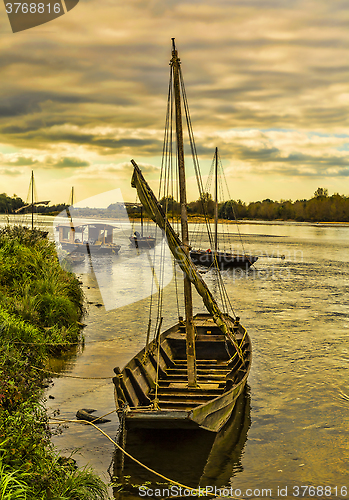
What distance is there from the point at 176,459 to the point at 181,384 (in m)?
2.91

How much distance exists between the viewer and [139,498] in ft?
29.6

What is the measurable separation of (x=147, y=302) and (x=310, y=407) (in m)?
20.4

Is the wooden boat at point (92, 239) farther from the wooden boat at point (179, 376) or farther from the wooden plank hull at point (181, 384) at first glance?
the wooden boat at point (179, 376)

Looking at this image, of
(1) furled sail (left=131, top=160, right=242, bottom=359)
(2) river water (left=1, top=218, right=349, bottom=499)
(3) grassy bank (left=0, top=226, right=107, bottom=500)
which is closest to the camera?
(3) grassy bank (left=0, top=226, right=107, bottom=500)

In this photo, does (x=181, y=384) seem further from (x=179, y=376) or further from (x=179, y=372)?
(x=179, y=372)

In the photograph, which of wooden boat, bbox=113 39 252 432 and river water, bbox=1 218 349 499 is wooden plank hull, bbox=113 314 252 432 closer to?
wooden boat, bbox=113 39 252 432

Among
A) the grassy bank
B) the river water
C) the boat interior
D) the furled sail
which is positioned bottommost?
the river water

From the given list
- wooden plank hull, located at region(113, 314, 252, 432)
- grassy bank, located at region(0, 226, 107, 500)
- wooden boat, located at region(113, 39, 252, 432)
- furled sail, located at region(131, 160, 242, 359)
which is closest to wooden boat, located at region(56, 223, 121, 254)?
grassy bank, located at region(0, 226, 107, 500)

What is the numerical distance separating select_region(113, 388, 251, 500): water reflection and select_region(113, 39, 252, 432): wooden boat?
55cm

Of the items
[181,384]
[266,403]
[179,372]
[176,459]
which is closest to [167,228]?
[181,384]

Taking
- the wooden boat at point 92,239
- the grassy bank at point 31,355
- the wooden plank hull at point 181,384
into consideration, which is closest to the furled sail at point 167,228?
the wooden plank hull at point 181,384

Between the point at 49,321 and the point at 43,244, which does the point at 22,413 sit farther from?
the point at 43,244

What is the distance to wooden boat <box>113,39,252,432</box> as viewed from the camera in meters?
9.46

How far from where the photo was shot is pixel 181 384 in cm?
1329
